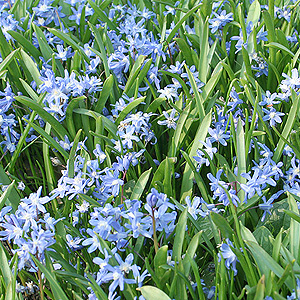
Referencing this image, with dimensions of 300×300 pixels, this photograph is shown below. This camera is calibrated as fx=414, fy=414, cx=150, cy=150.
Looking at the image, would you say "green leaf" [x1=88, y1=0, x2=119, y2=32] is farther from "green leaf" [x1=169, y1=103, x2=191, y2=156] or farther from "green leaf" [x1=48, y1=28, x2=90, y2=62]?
"green leaf" [x1=169, y1=103, x2=191, y2=156]

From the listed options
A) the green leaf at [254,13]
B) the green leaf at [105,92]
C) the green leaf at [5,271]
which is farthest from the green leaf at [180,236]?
the green leaf at [254,13]

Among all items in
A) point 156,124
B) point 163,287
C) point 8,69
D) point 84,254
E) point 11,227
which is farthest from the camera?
point 8,69

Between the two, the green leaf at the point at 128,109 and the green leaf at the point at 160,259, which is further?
the green leaf at the point at 128,109

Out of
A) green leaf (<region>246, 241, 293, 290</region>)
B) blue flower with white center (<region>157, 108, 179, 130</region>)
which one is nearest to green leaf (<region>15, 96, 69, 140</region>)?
blue flower with white center (<region>157, 108, 179, 130</region>)

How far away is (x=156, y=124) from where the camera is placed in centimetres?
234

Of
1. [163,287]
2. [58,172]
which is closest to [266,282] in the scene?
[163,287]

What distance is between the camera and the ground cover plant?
5.11ft

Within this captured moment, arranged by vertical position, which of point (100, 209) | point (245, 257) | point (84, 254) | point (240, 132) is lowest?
point (84, 254)

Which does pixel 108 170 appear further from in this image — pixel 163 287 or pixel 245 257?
pixel 245 257

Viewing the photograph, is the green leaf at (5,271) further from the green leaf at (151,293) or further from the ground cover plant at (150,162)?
the green leaf at (151,293)

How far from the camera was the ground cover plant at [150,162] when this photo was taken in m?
1.56

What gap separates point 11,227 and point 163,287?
2.17ft

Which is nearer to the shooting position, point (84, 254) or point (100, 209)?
point (100, 209)

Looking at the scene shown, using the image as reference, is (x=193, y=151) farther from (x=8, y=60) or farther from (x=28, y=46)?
(x=28, y=46)
